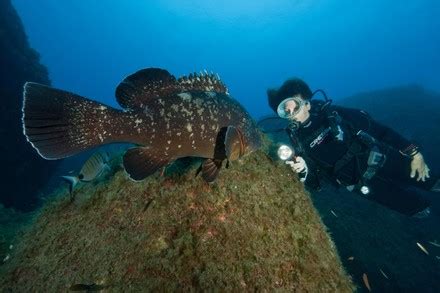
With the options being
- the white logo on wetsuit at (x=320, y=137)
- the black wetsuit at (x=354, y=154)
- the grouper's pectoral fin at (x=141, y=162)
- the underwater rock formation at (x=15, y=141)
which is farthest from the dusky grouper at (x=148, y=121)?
the underwater rock formation at (x=15, y=141)

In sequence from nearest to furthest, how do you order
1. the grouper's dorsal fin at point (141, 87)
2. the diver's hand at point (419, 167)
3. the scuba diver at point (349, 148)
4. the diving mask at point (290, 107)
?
the grouper's dorsal fin at point (141, 87), the diving mask at point (290, 107), the scuba diver at point (349, 148), the diver's hand at point (419, 167)

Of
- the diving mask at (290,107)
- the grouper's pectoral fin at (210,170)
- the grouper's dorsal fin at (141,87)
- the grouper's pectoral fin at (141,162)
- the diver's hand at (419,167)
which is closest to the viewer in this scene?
the grouper's pectoral fin at (141,162)

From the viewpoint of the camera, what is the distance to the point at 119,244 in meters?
3.08

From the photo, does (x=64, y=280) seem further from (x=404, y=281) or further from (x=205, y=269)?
(x=404, y=281)

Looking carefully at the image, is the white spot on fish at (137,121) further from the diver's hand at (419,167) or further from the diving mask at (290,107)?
the diver's hand at (419,167)

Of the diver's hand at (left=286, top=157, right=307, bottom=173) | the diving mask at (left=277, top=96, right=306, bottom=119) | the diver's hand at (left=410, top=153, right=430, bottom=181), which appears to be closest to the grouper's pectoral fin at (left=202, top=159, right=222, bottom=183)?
the diver's hand at (left=286, top=157, right=307, bottom=173)

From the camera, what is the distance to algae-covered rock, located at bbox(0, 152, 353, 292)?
111 inches

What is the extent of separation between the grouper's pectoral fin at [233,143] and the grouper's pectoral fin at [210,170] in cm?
24

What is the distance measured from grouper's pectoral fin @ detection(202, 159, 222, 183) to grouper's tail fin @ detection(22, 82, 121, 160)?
3.16ft

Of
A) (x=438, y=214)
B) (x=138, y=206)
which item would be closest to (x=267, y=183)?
(x=138, y=206)

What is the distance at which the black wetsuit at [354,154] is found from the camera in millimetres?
7059

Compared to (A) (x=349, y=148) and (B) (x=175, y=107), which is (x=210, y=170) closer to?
(B) (x=175, y=107)

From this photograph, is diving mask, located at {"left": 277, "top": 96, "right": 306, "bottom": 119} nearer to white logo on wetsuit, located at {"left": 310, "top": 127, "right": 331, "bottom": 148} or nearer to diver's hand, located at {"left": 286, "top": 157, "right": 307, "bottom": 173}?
white logo on wetsuit, located at {"left": 310, "top": 127, "right": 331, "bottom": 148}

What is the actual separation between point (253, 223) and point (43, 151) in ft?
6.92
